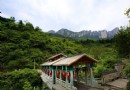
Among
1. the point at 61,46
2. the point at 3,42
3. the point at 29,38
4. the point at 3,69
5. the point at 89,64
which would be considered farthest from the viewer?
the point at 61,46

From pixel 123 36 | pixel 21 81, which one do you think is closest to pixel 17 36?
pixel 21 81

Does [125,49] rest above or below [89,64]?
above

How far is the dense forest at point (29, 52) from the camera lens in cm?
3319

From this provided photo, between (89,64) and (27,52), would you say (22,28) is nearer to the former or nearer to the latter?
(27,52)

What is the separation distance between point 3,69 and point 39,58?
31.7 feet

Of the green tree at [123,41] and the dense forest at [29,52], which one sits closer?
the green tree at [123,41]

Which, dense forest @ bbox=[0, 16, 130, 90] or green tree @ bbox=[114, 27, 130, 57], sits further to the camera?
dense forest @ bbox=[0, 16, 130, 90]

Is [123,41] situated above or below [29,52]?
below

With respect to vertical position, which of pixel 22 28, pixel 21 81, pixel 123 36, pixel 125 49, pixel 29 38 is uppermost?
pixel 22 28

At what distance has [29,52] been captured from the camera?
56031mm

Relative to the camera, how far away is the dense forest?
33188 millimetres

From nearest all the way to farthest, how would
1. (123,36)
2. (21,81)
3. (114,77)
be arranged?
(114,77) → (123,36) → (21,81)

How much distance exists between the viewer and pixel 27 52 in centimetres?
5544

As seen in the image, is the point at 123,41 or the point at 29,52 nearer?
the point at 123,41
